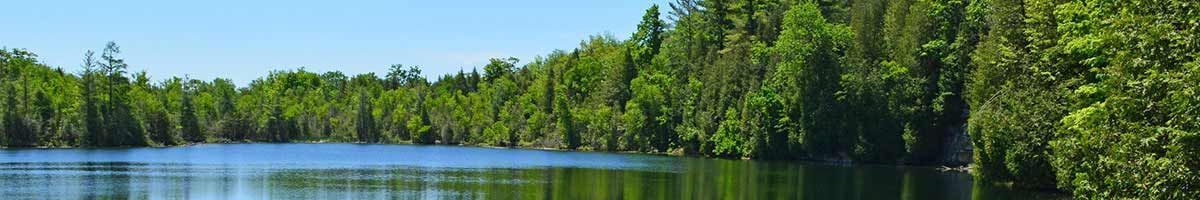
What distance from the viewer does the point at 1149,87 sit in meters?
23.3

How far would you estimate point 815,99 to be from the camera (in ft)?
287

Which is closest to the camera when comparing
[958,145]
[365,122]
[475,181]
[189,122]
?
[475,181]

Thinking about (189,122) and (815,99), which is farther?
(189,122)

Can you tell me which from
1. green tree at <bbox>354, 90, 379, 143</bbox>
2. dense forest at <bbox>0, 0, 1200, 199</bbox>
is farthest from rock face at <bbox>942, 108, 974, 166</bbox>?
green tree at <bbox>354, 90, 379, 143</bbox>

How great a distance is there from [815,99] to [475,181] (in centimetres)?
3542

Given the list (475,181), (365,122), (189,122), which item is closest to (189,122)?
(189,122)

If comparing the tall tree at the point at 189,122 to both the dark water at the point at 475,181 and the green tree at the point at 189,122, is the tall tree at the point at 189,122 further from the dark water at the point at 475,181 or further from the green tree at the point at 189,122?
the dark water at the point at 475,181

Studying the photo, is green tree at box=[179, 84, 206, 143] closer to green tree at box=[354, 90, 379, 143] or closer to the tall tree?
the tall tree

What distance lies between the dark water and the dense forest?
18.8ft

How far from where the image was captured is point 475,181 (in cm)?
5922

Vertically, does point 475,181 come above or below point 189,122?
below

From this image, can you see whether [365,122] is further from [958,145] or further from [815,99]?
[958,145]

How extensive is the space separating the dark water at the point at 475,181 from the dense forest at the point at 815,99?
5.73 m

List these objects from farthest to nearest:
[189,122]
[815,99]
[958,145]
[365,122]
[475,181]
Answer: [365,122], [189,122], [815,99], [958,145], [475,181]
